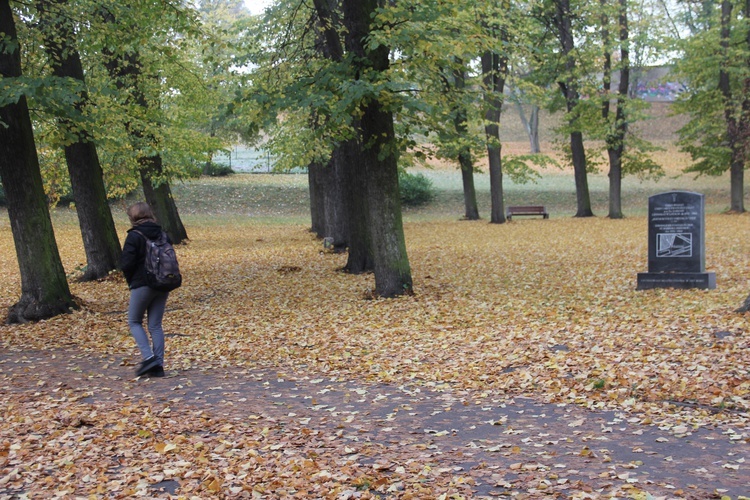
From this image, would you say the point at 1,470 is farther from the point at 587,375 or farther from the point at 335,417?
the point at 587,375

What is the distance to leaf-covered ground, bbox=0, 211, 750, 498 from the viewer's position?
526cm

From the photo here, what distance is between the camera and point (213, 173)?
174 feet

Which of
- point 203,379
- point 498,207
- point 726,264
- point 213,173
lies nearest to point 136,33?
point 203,379

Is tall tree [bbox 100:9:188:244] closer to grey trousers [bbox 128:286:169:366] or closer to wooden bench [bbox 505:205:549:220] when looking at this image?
grey trousers [bbox 128:286:169:366]

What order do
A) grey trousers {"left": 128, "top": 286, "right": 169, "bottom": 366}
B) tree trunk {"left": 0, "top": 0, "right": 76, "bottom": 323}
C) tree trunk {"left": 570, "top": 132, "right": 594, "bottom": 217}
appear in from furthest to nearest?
tree trunk {"left": 570, "top": 132, "right": 594, "bottom": 217} < tree trunk {"left": 0, "top": 0, "right": 76, "bottom": 323} < grey trousers {"left": 128, "top": 286, "right": 169, "bottom": 366}

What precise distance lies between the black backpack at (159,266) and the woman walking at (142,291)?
0.05 metres

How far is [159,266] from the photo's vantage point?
7723 millimetres

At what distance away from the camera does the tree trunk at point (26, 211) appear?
1115cm

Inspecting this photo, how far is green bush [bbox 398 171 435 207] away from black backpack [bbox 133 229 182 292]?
35787 millimetres

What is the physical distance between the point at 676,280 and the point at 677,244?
573mm

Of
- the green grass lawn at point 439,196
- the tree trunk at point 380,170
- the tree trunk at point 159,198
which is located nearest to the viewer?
the tree trunk at point 380,170

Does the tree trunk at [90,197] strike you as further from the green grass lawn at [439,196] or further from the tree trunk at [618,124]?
the green grass lawn at [439,196]

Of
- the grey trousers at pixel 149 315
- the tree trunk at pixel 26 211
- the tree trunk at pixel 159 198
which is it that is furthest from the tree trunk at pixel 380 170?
the tree trunk at pixel 159 198

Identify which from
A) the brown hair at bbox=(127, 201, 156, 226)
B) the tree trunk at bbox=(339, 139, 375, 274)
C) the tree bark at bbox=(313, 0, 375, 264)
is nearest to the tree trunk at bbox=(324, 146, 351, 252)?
the tree bark at bbox=(313, 0, 375, 264)
